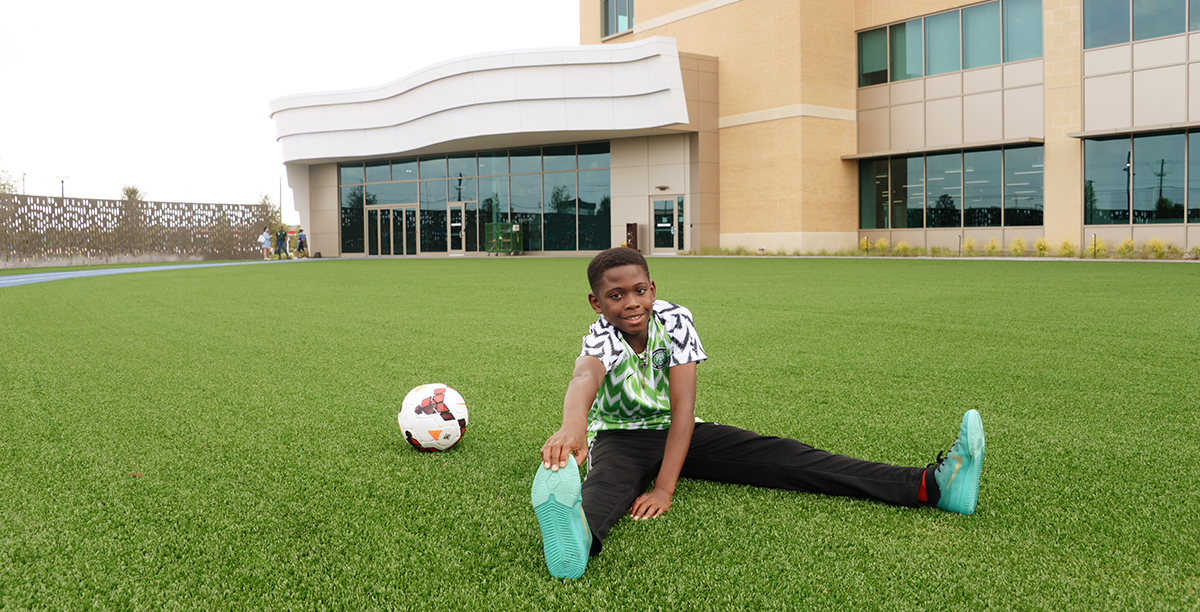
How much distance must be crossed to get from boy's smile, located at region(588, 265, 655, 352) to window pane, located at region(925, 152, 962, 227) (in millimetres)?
29405

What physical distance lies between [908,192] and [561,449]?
101ft

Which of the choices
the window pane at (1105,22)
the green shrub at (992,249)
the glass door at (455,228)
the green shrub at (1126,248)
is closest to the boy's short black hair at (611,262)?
the green shrub at (1126,248)

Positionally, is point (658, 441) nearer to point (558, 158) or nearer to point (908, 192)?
point (908, 192)

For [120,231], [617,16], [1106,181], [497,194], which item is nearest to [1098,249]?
[1106,181]

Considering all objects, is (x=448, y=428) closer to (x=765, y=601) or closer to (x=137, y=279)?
(x=765, y=601)

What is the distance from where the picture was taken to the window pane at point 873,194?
31578 mm

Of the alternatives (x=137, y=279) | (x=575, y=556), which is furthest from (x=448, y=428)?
(x=137, y=279)

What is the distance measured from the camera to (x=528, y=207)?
38344mm

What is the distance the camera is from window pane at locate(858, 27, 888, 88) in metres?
31.2

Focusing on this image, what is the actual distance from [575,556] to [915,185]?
101 feet

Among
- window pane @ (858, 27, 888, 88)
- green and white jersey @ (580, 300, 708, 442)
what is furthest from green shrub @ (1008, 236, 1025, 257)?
green and white jersey @ (580, 300, 708, 442)

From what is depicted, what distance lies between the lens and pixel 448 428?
13.6 feet

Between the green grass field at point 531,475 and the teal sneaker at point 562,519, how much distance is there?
3.0 inches

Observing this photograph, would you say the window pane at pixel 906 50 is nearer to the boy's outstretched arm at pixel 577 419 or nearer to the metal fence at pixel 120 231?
the metal fence at pixel 120 231
